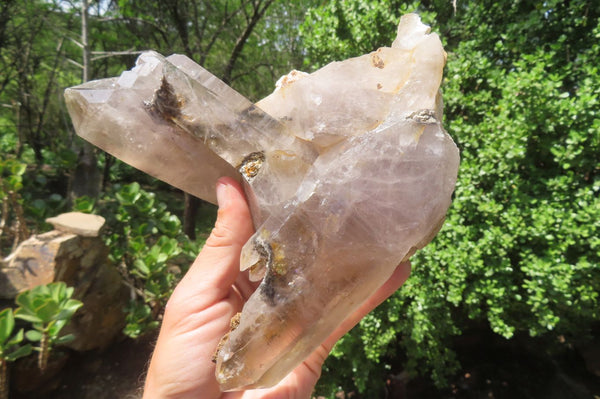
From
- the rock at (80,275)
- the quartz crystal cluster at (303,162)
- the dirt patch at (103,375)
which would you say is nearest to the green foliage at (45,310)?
the rock at (80,275)

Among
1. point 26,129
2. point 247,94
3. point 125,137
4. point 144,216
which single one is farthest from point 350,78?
point 26,129

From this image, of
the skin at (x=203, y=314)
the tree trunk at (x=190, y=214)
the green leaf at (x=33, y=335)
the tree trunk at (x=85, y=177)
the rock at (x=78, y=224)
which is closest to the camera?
the skin at (x=203, y=314)

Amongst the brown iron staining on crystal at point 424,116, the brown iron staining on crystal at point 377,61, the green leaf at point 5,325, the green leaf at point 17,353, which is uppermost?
the brown iron staining on crystal at point 377,61

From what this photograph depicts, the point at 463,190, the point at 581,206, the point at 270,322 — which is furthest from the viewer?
the point at 463,190

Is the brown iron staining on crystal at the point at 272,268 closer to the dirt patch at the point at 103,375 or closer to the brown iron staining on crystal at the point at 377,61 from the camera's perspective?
the brown iron staining on crystal at the point at 377,61

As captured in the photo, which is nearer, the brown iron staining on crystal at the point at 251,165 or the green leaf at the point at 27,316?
the brown iron staining on crystal at the point at 251,165

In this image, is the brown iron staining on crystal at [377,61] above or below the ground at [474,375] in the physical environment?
above

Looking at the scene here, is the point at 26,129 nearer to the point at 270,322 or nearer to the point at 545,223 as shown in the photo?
the point at 270,322
